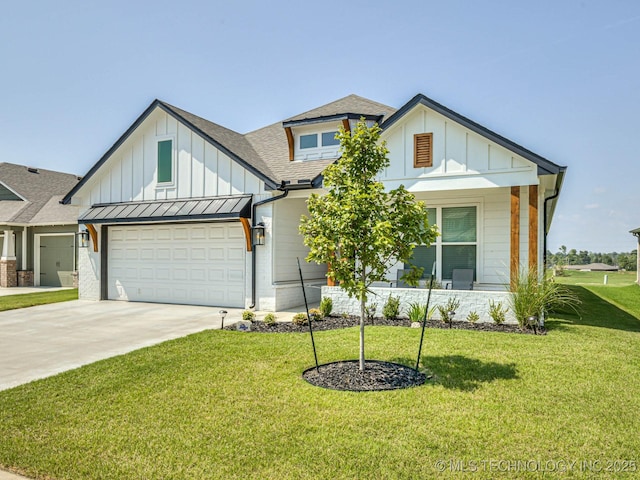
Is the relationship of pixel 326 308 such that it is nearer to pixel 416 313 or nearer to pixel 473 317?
pixel 416 313

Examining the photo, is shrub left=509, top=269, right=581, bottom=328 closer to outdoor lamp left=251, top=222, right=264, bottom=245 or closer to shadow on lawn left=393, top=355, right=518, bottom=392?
shadow on lawn left=393, top=355, right=518, bottom=392

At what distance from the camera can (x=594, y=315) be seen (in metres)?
11.2

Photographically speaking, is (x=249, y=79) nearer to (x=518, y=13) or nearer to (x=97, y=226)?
(x=97, y=226)

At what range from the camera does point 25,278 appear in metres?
20.4

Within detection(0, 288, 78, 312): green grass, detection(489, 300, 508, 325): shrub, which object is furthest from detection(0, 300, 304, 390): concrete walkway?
detection(489, 300, 508, 325): shrub

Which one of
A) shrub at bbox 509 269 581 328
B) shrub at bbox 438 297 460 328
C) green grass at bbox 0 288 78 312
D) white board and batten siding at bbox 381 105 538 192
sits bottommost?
green grass at bbox 0 288 78 312

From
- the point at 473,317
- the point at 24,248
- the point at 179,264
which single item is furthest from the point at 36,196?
the point at 473,317

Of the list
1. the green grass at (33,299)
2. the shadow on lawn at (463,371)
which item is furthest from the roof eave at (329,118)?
the green grass at (33,299)

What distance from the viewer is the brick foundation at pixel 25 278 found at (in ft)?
66.6

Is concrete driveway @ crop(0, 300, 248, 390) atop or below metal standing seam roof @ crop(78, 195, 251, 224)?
below

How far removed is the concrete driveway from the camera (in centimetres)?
687

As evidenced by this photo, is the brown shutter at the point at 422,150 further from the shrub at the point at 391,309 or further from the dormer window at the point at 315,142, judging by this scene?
the dormer window at the point at 315,142

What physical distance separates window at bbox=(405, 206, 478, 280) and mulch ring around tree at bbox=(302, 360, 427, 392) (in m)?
5.47

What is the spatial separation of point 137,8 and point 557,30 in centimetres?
1132
